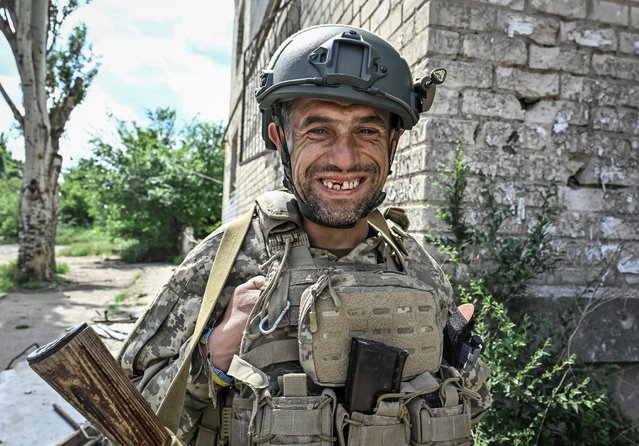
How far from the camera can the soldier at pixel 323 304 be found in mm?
1204

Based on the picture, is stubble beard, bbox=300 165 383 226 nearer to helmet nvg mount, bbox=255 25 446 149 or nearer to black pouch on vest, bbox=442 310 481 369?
helmet nvg mount, bbox=255 25 446 149

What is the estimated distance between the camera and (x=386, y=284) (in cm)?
127

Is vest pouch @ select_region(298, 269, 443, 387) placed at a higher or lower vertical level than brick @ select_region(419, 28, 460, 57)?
lower

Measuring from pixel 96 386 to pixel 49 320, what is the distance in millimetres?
6299

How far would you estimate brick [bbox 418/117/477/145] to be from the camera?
2.86 m

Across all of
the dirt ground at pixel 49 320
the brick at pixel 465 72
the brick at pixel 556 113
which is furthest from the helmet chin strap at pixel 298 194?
the dirt ground at pixel 49 320

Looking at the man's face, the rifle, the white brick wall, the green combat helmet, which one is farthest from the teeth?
the white brick wall

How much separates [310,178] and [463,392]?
29.3 inches

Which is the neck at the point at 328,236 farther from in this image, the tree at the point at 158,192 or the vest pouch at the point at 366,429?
the tree at the point at 158,192

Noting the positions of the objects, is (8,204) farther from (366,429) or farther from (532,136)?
(366,429)

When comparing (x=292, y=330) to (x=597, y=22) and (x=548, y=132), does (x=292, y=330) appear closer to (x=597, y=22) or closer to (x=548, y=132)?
(x=548, y=132)

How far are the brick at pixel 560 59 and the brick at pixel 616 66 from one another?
0.07 m

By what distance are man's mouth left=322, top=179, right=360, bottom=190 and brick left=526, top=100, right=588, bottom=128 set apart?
1.96m

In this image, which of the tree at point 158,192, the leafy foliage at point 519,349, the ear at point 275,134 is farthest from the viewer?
the tree at point 158,192
